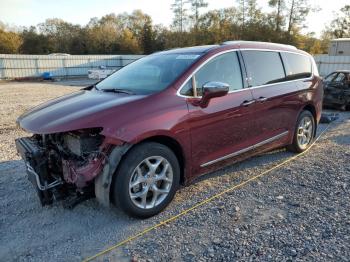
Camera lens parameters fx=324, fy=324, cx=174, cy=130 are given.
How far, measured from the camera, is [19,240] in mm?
3154

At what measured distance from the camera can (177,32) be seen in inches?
1877

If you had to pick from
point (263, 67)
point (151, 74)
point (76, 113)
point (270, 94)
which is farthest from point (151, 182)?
point (263, 67)

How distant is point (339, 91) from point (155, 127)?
9.71 m

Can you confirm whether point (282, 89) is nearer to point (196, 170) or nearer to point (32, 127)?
point (196, 170)

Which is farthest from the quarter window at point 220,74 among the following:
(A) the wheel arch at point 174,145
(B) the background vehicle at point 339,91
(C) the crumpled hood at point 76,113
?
(B) the background vehicle at point 339,91

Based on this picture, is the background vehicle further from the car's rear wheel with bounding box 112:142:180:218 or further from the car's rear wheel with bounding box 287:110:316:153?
the car's rear wheel with bounding box 112:142:180:218

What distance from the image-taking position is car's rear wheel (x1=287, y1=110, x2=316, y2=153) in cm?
552

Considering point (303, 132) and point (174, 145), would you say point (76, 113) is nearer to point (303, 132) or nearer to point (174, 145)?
point (174, 145)

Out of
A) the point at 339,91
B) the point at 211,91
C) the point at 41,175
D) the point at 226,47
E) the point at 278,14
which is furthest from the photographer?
the point at 278,14

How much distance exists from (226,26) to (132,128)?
4310 cm

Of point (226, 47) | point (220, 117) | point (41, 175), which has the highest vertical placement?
point (226, 47)

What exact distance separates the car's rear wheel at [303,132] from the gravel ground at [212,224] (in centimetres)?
91

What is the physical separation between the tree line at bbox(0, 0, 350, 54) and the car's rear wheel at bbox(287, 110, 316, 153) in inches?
1351

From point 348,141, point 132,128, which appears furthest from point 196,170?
point 348,141
